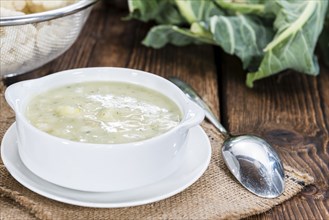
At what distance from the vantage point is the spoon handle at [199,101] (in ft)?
5.39

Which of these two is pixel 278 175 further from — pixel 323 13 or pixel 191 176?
pixel 323 13

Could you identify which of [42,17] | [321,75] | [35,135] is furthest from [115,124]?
[321,75]

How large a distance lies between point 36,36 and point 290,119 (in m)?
0.69

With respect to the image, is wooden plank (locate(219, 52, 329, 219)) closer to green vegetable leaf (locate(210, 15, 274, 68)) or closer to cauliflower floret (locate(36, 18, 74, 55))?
green vegetable leaf (locate(210, 15, 274, 68))

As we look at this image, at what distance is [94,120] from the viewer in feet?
4.32

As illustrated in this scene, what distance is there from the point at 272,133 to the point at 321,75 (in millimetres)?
455

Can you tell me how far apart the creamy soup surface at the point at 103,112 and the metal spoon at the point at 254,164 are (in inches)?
6.4

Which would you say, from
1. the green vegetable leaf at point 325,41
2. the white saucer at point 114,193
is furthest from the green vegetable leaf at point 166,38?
the white saucer at point 114,193

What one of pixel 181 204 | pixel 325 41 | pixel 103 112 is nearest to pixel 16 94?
pixel 103 112

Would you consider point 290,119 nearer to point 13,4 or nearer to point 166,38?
point 166,38

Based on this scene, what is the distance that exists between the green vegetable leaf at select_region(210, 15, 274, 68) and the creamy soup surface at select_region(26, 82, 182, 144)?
522 mm

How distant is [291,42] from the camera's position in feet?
6.21

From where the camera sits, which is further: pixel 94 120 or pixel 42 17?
pixel 42 17

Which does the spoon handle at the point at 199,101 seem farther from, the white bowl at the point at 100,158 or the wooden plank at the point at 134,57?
the white bowl at the point at 100,158
